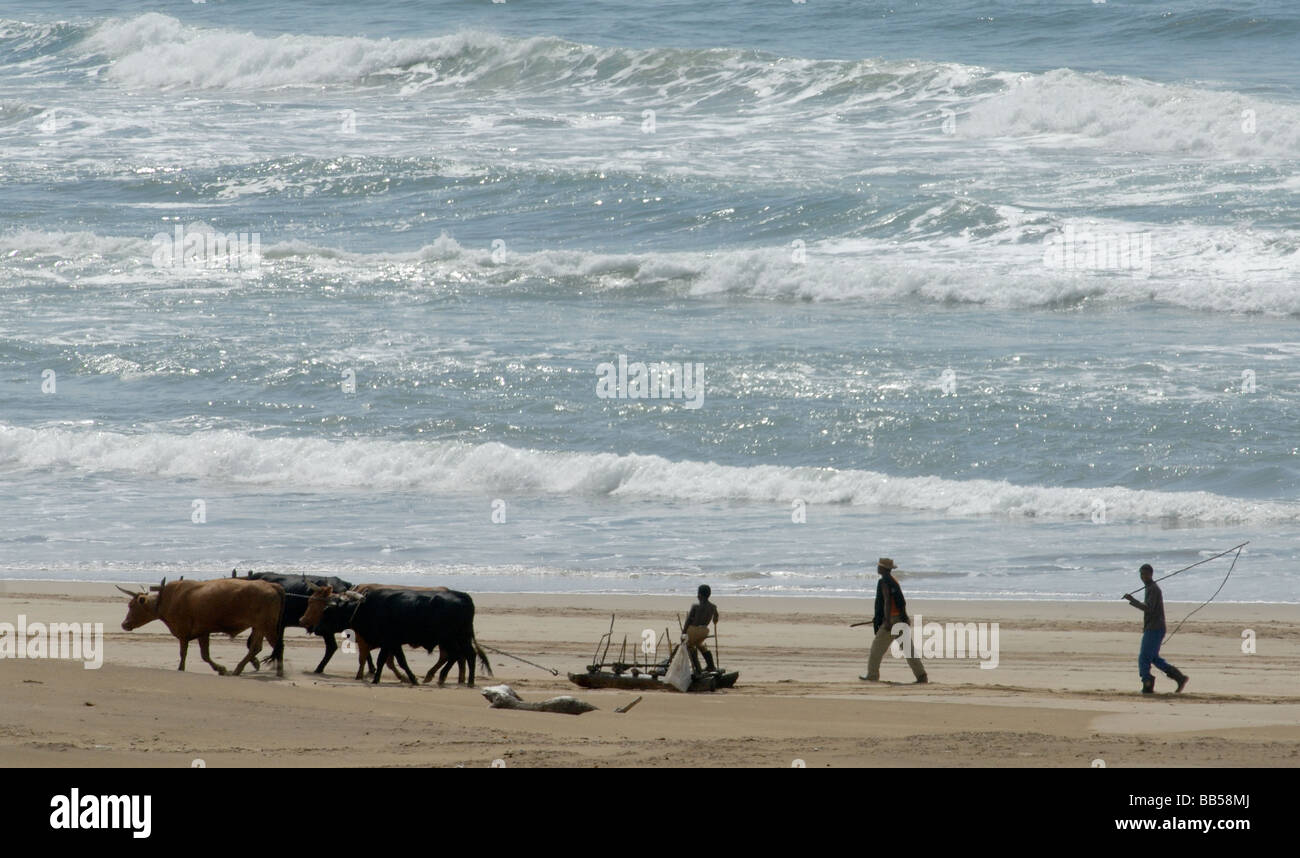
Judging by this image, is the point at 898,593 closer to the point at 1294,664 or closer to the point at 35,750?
the point at 1294,664

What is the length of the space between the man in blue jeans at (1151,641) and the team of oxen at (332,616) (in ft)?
15.3

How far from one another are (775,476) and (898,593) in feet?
20.0

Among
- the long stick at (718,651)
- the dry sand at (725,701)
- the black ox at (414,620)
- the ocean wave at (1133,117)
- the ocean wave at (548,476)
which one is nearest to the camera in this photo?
the dry sand at (725,701)

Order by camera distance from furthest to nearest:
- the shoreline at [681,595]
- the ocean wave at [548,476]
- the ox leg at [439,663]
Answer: the ocean wave at [548,476] → the shoreline at [681,595] → the ox leg at [439,663]

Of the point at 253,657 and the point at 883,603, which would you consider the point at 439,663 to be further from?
the point at 883,603

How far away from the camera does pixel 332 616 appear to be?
10453mm

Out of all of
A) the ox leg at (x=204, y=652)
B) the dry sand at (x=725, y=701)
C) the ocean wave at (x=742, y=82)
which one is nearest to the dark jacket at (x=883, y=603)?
the dry sand at (x=725, y=701)

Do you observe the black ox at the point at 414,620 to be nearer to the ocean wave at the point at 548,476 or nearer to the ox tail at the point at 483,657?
the ox tail at the point at 483,657

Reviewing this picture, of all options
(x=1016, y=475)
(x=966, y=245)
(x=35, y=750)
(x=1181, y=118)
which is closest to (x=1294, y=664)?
(x=1016, y=475)

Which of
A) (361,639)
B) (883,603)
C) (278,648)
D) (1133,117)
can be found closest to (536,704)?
(361,639)

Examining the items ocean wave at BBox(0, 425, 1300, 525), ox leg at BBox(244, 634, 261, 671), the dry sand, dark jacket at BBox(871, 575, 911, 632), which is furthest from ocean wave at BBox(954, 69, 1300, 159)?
ox leg at BBox(244, 634, 261, 671)

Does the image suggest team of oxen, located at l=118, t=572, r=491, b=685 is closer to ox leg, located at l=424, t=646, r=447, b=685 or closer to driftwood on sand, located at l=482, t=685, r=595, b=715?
ox leg, located at l=424, t=646, r=447, b=685

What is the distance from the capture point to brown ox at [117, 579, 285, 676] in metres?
10.4

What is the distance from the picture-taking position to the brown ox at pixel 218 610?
Answer: 34.0 feet
